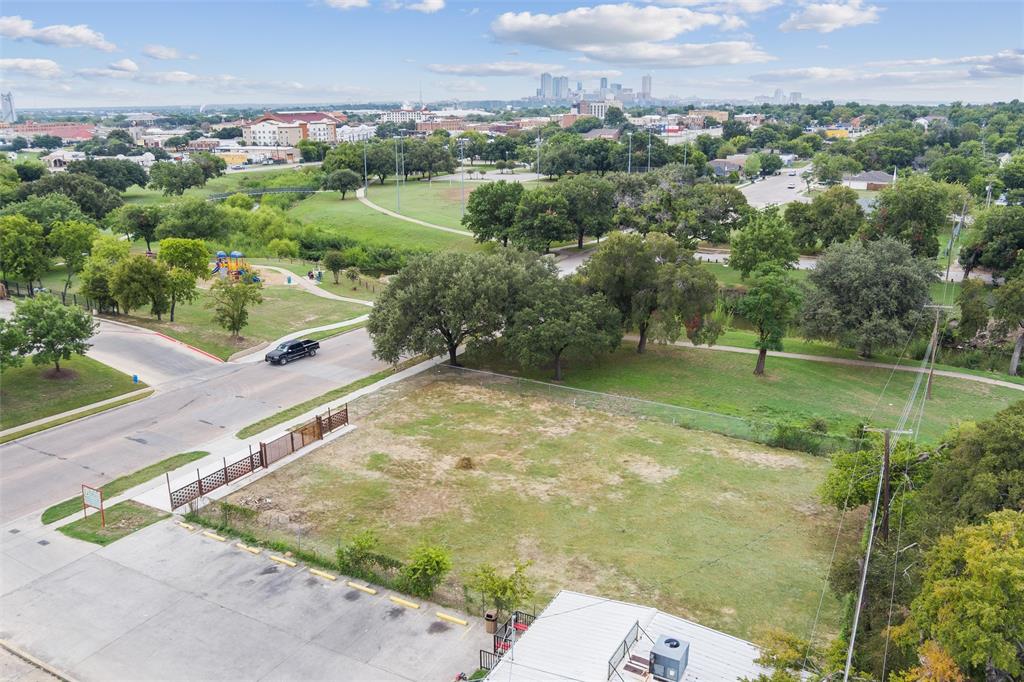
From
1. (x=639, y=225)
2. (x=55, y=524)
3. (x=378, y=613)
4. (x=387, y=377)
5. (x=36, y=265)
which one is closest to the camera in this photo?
(x=378, y=613)

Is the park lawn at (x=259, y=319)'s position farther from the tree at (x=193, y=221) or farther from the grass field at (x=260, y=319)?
the tree at (x=193, y=221)

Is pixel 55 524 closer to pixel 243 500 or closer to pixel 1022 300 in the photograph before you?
pixel 243 500

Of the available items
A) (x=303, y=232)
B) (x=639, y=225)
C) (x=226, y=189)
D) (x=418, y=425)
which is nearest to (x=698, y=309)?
(x=418, y=425)

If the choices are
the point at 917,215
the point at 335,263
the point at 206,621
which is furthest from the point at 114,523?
the point at 917,215

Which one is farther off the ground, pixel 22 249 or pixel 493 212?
pixel 493 212

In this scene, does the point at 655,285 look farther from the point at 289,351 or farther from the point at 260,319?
the point at 260,319

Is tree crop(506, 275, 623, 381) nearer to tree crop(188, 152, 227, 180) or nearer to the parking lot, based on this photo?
the parking lot
